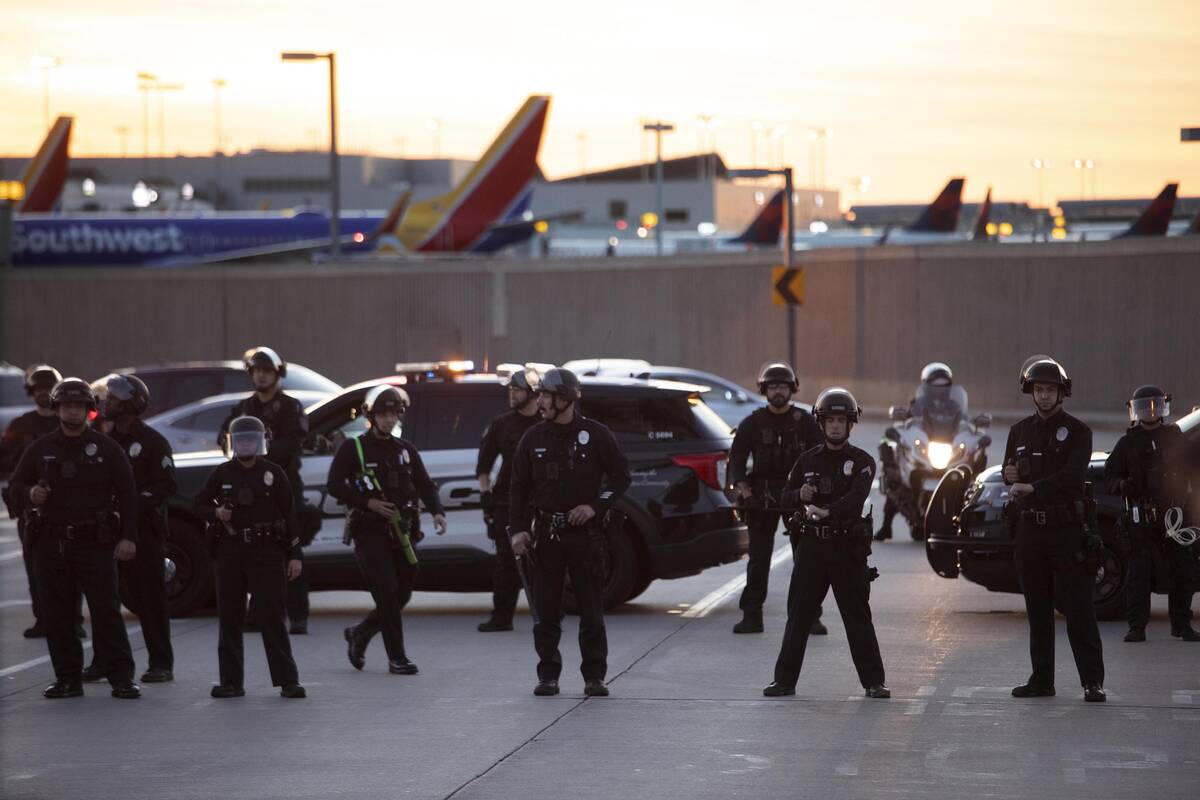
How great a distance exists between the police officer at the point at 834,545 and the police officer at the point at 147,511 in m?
3.62

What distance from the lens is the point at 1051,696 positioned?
32.3ft

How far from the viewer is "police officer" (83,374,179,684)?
10898 millimetres

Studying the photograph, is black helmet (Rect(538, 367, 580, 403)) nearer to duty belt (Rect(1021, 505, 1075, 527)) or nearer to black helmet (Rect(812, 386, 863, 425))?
black helmet (Rect(812, 386, 863, 425))

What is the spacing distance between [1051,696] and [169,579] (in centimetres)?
676

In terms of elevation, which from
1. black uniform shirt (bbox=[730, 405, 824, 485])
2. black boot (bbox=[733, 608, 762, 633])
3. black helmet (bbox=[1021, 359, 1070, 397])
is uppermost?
black helmet (bbox=[1021, 359, 1070, 397])

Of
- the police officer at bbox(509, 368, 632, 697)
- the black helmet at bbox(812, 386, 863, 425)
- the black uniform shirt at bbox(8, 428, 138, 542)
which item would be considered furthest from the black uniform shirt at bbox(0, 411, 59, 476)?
the black helmet at bbox(812, 386, 863, 425)

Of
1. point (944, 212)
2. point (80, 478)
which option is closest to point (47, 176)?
point (944, 212)

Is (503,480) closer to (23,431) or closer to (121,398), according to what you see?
(121,398)

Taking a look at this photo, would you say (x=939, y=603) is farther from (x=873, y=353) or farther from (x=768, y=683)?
(x=873, y=353)

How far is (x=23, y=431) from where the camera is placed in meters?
13.3

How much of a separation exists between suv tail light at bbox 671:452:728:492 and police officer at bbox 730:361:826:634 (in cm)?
82

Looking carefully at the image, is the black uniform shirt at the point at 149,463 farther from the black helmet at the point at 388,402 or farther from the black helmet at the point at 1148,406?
the black helmet at the point at 1148,406

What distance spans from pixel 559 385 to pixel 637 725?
194cm

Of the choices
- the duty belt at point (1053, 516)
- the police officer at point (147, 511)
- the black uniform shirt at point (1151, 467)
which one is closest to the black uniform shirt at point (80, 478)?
the police officer at point (147, 511)
